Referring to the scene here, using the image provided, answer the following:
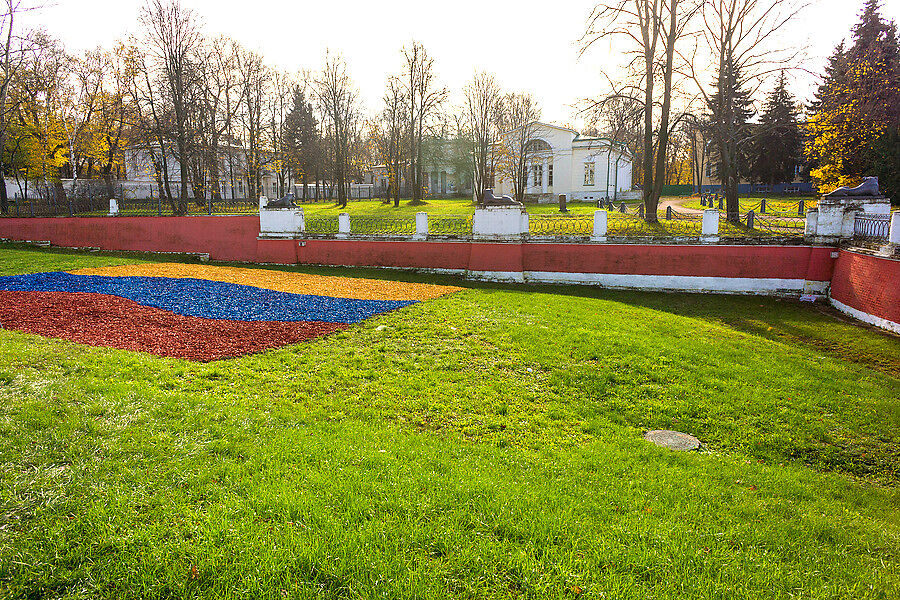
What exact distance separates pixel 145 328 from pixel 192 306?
72.2 inches

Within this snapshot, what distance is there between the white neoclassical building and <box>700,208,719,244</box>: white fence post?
103ft

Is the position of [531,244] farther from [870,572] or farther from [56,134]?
[56,134]

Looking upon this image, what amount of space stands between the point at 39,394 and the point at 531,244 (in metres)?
11.8

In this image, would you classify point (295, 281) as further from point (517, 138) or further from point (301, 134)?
point (301, 134)

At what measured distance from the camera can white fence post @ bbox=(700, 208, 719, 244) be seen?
13250 millimetres

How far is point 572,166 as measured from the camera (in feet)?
149

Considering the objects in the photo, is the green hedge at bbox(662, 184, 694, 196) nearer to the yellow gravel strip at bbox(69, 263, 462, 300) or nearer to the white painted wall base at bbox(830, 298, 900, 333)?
the white painted wall base at bbox(830, 298, 900, 333)

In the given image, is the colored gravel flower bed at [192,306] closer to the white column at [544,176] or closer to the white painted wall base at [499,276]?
the white painted wall base at [499,276]

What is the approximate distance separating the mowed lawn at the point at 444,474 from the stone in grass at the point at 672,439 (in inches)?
6.3

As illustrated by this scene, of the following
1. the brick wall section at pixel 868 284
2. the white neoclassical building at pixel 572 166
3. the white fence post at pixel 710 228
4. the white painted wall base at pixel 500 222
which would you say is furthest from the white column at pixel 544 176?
the brick wall section at pixel 868 284

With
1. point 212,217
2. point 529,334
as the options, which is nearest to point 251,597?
point 529,334

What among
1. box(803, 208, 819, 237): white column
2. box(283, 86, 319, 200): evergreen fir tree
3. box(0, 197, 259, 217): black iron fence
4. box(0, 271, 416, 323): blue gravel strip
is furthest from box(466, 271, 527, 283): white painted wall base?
box(283, 86, 319, 200): evergreen fir tree

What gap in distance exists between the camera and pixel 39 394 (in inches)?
197

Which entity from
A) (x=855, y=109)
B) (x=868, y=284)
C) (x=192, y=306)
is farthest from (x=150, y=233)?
(x=855, y=109)
